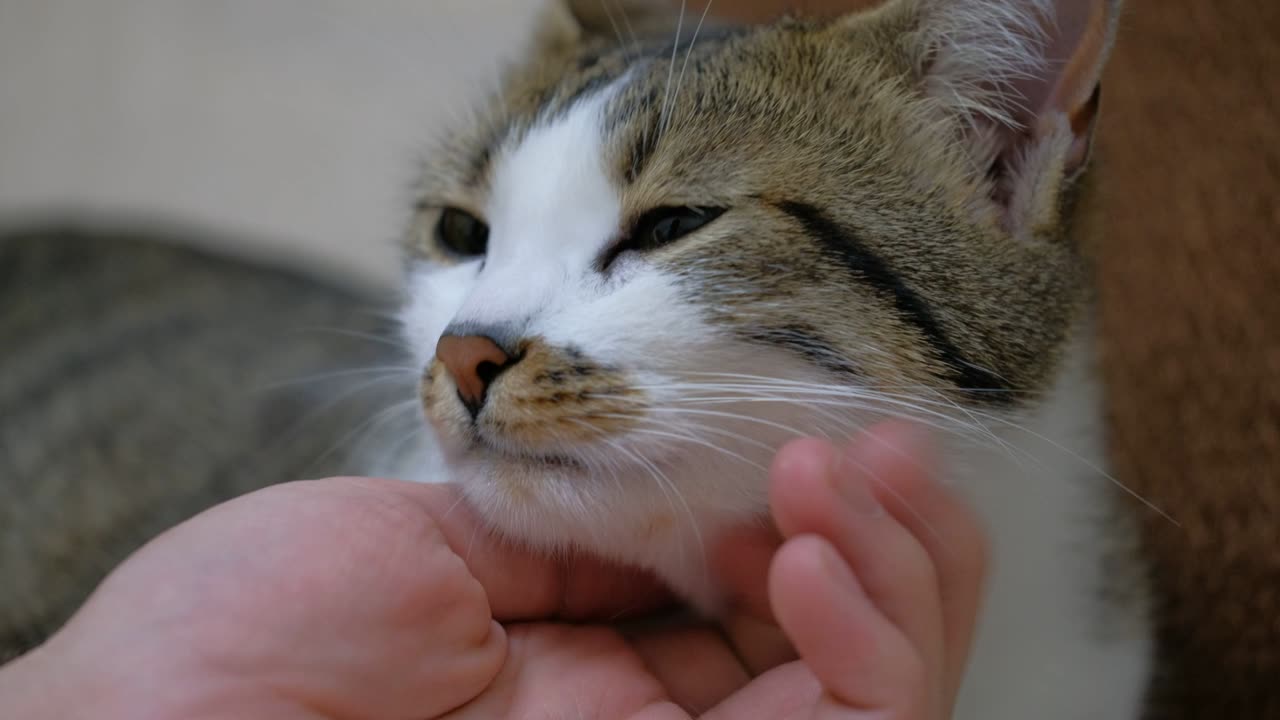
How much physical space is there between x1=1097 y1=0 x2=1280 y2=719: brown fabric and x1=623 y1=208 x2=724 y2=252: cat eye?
449mm

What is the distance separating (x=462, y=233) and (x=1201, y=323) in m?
0.67

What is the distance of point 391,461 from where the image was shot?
1.00m

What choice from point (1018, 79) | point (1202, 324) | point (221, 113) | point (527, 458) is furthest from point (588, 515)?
point (221, 113)

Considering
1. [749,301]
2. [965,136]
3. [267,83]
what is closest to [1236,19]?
[965,136]

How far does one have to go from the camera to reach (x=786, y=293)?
0.67 meters

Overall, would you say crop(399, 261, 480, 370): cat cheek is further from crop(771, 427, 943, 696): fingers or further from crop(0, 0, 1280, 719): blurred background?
crop(771, 427, 943, 696): fingers

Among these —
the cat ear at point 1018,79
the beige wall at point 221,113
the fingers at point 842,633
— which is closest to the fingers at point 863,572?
the fingers at point 842,633

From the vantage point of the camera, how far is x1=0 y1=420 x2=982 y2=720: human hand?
0.57 m

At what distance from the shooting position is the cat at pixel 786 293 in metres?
0.64

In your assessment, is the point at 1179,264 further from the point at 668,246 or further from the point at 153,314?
the point at 153,314

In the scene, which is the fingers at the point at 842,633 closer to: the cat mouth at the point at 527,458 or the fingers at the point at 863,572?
the fingers at the point at 863,572

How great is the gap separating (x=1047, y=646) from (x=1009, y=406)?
0.26 meters

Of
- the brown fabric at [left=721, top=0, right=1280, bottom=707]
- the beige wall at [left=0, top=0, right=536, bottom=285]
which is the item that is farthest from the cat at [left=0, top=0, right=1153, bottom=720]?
the beige wall at [left=0, top=0, right=536, bottom=285]

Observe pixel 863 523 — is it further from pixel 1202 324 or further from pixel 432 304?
pixel 1202 324
